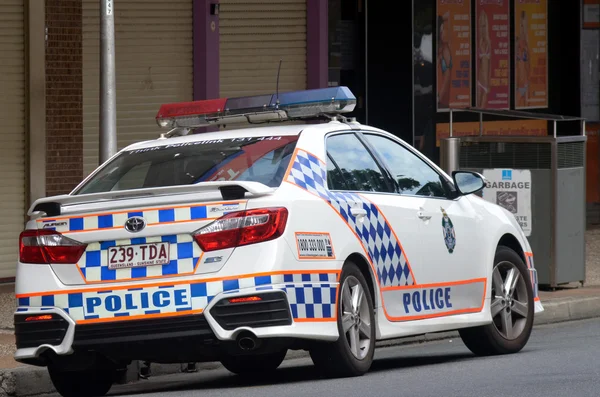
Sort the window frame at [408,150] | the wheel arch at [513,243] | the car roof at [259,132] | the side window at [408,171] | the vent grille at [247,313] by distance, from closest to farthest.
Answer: the vent grille at [247,313], the car roof at [259,132], the window frame at [408,150], the side window at [408,171], the wheel arch at [513,243]

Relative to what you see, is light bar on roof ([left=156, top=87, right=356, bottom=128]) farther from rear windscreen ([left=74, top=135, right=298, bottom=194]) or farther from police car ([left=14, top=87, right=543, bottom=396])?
rear windscreen ([left=74, top=135, right=298, bottom=194])

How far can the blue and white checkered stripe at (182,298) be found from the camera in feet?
24.6

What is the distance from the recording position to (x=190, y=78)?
1616 centimetres

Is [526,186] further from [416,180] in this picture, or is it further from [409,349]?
[416,180]

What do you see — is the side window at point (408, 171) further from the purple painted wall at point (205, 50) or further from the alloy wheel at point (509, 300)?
the purple painted wall at point (205, 50)

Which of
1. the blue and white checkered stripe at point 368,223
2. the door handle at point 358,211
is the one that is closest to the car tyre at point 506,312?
the blue and white checkered stripe at point 368,223

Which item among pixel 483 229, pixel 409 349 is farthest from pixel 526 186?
pixel 483 229

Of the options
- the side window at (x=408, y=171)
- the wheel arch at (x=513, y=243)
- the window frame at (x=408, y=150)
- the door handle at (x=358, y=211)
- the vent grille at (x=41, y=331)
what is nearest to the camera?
the vent grille at (x=41, y=331)

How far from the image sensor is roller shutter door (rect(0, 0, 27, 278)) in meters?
14.3

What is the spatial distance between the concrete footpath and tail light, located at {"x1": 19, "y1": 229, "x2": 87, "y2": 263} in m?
1.14

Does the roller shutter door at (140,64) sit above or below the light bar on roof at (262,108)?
above

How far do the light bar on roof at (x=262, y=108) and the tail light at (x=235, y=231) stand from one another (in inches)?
50.6

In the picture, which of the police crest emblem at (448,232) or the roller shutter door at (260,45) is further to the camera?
the roller shutter door at (260,45)

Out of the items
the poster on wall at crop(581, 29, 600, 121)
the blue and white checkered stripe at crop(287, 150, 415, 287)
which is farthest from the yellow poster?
the blue and white checkered stripe at crop(287, 150, 415, 287)
